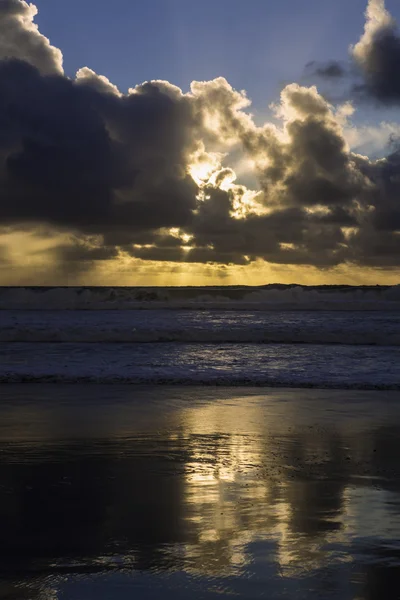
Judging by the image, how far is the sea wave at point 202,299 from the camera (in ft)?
211

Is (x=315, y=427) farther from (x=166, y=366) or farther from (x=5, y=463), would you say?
(x=166, y=366)

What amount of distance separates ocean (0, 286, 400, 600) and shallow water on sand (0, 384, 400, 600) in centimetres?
2

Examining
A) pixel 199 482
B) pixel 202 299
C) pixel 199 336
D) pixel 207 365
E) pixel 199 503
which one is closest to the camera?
pixel 199 503

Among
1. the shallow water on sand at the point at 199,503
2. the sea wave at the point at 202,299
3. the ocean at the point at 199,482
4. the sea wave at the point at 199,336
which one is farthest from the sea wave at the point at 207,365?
the sea wave at the point at 202,299

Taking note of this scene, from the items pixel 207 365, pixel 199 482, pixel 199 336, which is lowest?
pixel 199 482

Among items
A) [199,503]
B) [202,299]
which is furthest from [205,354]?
[202,299]

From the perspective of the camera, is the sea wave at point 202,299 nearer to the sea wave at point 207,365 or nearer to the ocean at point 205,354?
the ocean at point 205,354

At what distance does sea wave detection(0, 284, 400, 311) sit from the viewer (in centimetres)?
6431

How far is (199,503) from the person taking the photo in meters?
6.23

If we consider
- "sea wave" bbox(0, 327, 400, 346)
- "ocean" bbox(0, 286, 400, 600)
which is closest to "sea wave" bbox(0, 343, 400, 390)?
"ocean" bbox(0, 286, 400, 600)

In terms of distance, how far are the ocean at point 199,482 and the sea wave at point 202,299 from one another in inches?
1825

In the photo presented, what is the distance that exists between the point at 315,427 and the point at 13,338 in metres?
23.3

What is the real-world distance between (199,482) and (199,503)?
754 millimetres

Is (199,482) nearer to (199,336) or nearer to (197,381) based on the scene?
(197,381)
